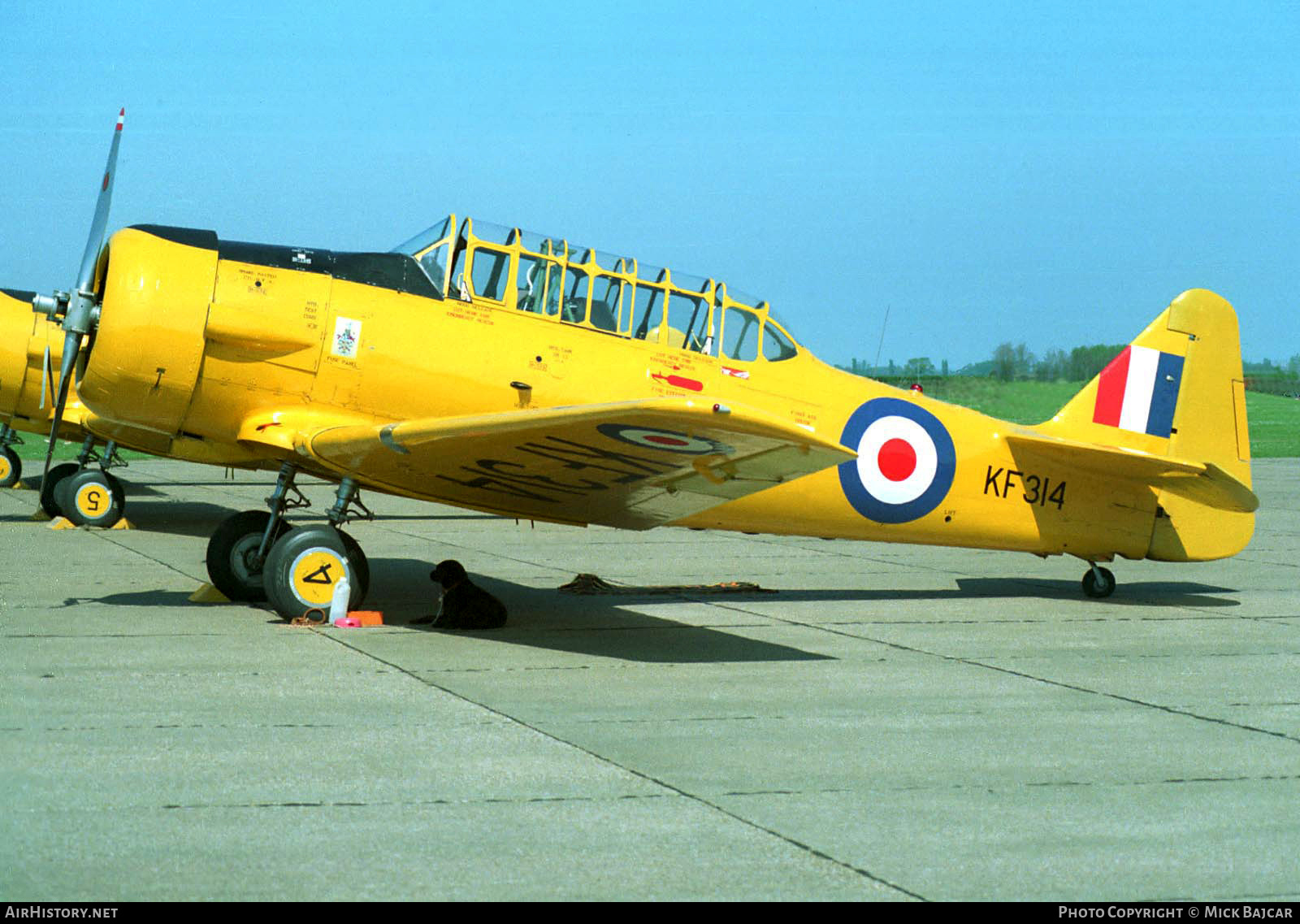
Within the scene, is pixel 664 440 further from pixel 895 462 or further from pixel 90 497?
pixel 90 497

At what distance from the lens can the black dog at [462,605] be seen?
8.81m

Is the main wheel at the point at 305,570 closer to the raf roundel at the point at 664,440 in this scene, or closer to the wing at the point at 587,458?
the wing at the point at 587,458

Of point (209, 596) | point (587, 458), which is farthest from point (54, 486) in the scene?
point (587, 458)

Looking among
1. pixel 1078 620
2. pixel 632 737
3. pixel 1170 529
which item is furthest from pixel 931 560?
pixel 632 737

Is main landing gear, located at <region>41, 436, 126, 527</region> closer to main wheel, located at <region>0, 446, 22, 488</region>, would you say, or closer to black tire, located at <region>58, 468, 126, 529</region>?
black tire, located at <region>58, 468, 126, 529</region>

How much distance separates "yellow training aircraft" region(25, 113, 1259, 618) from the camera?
8406 millimetres

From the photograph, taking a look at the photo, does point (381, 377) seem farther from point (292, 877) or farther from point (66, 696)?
point (292, 877)

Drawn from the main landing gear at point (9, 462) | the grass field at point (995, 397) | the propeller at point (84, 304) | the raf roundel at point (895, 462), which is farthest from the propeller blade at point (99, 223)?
the grass field at point (995, 397)

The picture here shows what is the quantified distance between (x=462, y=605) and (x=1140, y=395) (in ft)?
20.4

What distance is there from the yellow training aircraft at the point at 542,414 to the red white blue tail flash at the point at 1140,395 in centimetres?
26

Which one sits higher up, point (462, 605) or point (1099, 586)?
point (1099, 586)

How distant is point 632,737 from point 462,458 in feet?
9.77

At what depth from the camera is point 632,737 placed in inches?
235

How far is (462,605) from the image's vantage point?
28.9 feet
